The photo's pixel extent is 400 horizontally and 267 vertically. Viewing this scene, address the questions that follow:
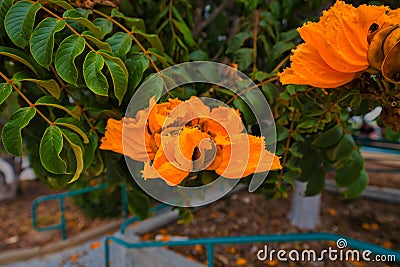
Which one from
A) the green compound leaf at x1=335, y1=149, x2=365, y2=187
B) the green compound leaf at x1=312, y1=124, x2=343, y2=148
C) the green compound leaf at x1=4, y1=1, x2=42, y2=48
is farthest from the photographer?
the green compound leaf at x1=335, y1=149, x2=365, y2=187

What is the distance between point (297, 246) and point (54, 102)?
78.5 inches

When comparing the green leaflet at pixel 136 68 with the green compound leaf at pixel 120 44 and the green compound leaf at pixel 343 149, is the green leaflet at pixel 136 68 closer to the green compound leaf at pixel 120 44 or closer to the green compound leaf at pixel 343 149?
the green compound leaf at pixel 120 44

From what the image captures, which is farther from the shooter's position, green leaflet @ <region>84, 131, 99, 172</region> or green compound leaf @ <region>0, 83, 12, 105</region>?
green leaflet @ <region>84, 131, 99, 172</region>

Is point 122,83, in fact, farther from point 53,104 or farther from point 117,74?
point 53,104

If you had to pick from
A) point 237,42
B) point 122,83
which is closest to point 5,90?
point 122,83

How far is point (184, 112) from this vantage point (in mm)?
550

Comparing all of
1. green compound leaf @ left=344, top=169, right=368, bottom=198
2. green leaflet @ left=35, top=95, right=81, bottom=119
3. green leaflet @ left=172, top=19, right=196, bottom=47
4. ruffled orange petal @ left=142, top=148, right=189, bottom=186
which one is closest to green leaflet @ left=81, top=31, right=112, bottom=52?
green leaflet @ left=35, top=95, right=81, bottom=119

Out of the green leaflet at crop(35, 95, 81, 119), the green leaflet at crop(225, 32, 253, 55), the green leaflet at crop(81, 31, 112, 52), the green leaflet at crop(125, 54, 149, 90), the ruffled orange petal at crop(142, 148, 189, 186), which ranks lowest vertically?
the ruffled orange petal at crop(142, 148, 189, 186)

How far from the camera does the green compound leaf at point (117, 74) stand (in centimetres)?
59

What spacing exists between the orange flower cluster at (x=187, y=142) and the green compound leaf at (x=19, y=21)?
0.19 m

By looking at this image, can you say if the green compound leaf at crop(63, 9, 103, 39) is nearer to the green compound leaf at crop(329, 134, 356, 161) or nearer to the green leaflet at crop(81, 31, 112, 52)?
the green leaflet at crop(81, 31, 112, 52)

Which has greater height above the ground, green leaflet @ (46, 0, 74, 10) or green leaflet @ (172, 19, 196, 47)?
green leaflet @ (172, 19, 196, 47)

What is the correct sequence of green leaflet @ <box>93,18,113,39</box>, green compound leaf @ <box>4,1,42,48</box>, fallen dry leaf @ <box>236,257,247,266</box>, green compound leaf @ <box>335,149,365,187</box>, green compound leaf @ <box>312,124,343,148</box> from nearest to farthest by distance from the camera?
green compound leaf @ <box>4,1,42,48</box> → green leaflet @ <box>93,18,113,39</box> → green compound leaf @ <box>312,124,343,148</box> → green compound leaf @ <box>335,149,365,187</box> → fallen dry leaf @ <box>236,257,247,266</box>

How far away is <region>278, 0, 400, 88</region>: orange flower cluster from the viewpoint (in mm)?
470
